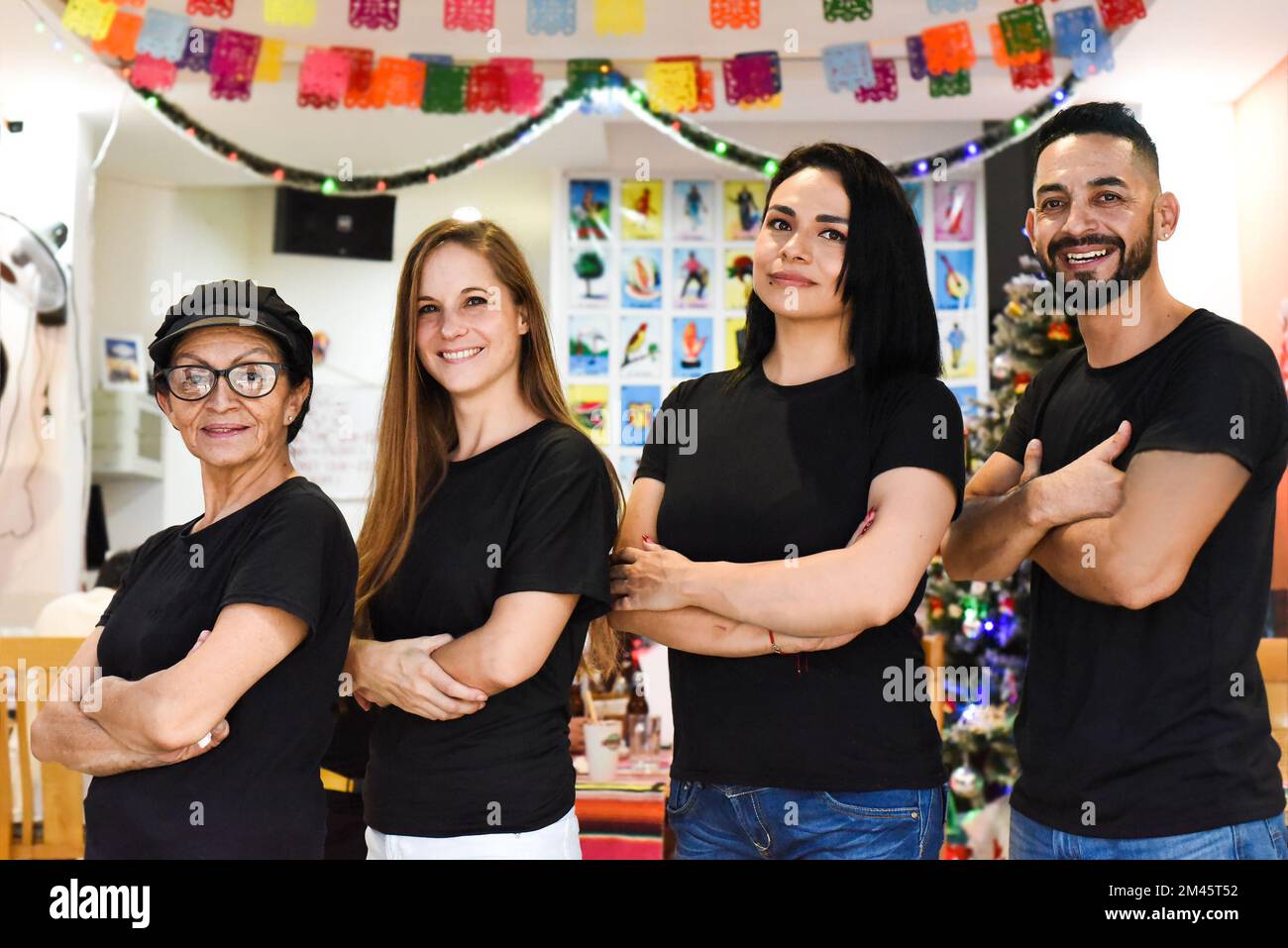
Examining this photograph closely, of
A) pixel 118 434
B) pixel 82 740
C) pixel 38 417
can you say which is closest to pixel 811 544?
pixel 82 740

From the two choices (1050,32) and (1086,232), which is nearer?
(1086,232)

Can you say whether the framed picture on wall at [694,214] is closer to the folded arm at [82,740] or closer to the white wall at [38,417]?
the white wall at [38,417]

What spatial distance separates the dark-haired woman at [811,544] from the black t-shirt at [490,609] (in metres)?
0.11

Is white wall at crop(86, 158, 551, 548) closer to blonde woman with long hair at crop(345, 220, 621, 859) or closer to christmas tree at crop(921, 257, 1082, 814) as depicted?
christmas tree at crop(921, 257, 1082, 814)

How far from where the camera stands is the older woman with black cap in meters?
1.52

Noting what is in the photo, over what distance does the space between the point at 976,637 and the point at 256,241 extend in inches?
174

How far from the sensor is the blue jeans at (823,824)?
1.57 metres

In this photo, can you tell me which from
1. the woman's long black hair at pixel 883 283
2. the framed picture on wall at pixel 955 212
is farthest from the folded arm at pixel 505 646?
the framed picture on wall at pixel 955 212

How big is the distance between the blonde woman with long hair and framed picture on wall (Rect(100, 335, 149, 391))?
4.44 meters

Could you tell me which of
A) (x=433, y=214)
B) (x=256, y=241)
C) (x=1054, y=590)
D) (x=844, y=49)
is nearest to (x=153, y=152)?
(x=256, y=241)

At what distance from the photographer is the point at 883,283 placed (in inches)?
69.9

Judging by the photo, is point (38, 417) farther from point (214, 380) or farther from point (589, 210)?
point (214, 380)
